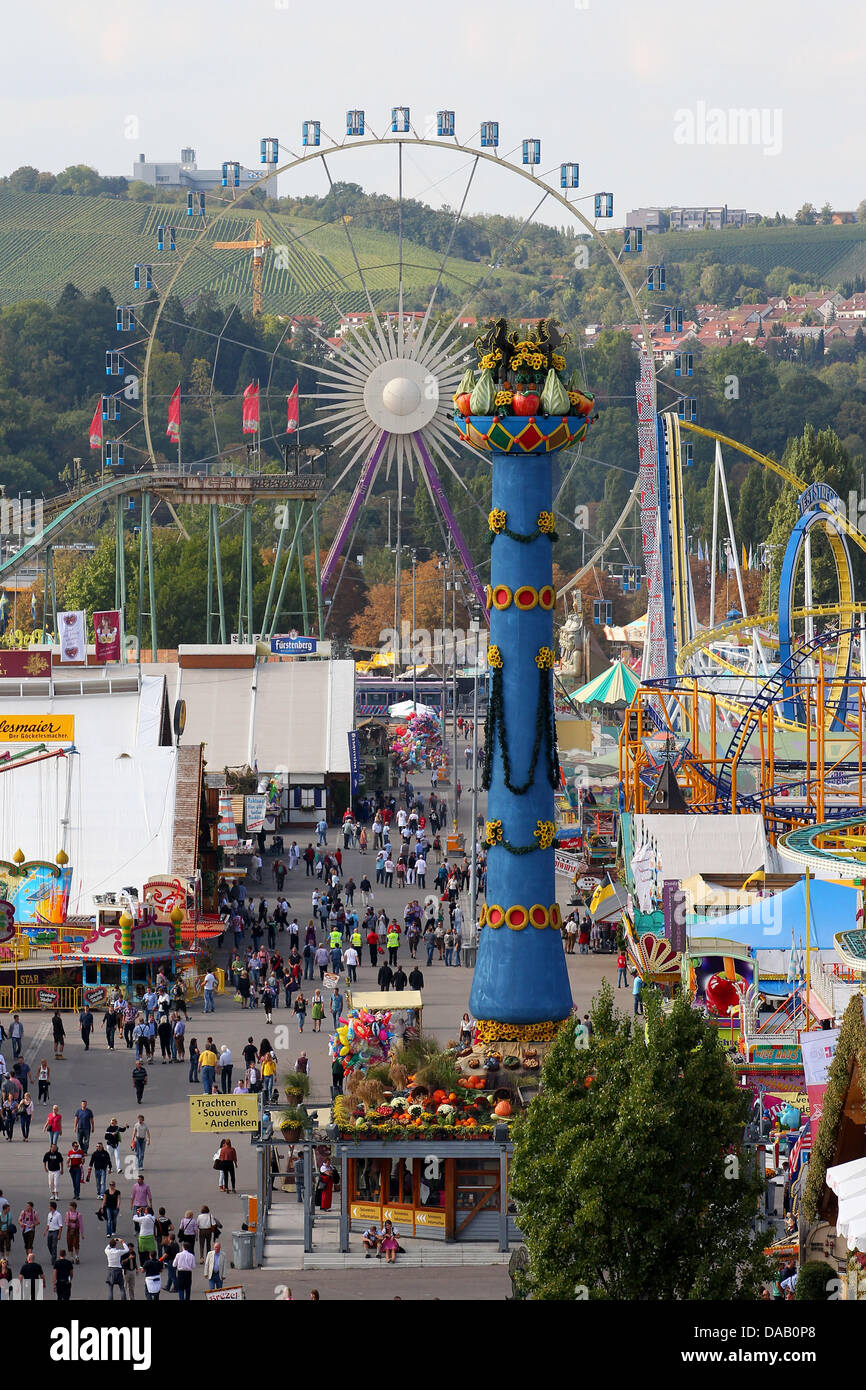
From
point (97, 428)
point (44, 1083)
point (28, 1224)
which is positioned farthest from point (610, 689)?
point (28, 1224)

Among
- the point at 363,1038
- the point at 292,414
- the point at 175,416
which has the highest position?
the point at 292,414

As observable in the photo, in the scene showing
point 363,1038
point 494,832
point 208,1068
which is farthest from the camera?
point 208,1068

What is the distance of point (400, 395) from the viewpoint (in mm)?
87250

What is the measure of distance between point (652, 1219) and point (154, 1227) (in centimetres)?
905

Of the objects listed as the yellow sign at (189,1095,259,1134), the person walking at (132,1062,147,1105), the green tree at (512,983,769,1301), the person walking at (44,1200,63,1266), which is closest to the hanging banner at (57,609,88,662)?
the person walking at (132,1062,147,1105)

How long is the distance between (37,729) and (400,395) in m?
33.3

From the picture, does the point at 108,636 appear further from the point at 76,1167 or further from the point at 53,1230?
the point at 53,1230

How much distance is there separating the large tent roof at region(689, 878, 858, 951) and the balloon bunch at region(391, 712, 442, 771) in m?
41.6

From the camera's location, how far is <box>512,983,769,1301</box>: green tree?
22.7 m

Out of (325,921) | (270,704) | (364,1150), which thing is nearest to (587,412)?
(364,1150)

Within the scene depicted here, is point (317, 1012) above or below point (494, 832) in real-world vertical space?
below

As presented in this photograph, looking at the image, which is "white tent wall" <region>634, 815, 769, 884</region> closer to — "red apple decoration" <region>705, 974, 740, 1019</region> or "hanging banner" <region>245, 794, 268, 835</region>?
"red apple decoration" <region>705, 974, 740, 1019</region>
